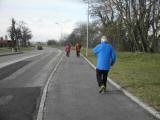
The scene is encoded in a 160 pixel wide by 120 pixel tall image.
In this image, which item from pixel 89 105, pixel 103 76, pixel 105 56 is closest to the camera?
pixel 89 105

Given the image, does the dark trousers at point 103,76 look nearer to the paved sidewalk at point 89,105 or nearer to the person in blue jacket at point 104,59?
the person in blue jacket at point 104,59

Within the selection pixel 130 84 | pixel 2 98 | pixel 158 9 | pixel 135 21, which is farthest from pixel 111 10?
pixel 2 98

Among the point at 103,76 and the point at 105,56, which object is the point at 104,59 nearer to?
the point at 105,56

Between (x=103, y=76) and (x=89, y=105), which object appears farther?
(x=103, y=76)

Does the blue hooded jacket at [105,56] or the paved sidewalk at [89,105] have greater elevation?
the blue hooded jacket at [105,56]

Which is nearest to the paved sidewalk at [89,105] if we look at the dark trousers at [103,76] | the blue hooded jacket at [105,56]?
the dark trousers at [103,76]

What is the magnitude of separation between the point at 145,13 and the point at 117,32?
47.2ft

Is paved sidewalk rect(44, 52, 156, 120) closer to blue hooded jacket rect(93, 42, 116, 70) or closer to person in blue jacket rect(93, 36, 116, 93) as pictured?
person in blue jacket rect(93, 36, 116, 93)

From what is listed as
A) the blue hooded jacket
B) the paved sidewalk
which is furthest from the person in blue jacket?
the paved sidewalk

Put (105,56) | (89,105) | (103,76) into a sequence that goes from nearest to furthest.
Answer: (89,105) < (105,56) < (103,76)

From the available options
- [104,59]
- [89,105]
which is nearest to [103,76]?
[104,59]

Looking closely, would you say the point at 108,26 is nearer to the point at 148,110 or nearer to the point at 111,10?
the point at 111,10

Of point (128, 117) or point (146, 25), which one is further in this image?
point (146, 25)

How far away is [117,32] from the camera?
54094mm
